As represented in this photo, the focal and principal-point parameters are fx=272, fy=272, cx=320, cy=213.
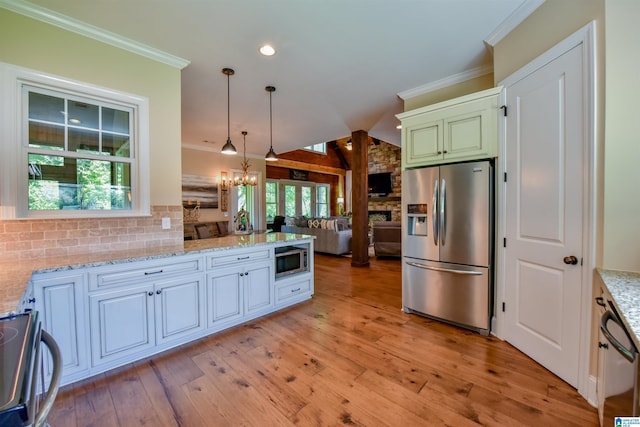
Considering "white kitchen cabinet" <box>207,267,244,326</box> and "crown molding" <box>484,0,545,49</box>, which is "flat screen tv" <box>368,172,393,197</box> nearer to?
"crown molding" <box>484,0,545,49</box>

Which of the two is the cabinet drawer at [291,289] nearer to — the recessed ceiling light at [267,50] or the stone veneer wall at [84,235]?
the stone veneer wall at [84,235]

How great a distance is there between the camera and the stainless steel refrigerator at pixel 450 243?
2.59 meters

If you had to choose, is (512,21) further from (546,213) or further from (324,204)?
(324,204)

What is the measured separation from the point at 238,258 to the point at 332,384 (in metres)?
1.47

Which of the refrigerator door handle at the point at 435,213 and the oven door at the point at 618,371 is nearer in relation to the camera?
the oven door at the point at 618,371

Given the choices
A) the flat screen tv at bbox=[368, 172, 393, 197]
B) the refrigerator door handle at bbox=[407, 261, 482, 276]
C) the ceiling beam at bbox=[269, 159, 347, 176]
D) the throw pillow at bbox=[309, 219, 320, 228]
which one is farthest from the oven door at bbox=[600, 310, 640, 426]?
the flat screen tv at bbox=[368, 172, 393, 197]

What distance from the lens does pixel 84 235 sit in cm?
232

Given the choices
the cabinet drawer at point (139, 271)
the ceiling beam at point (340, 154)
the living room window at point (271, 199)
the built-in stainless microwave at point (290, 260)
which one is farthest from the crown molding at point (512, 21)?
the ceiling beam at point (340, 154)

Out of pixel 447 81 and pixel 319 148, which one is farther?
pixel 319 148

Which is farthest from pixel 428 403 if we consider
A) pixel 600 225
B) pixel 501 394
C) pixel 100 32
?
pixel 100 32

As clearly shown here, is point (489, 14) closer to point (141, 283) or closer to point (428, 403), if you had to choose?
point (428, 403)

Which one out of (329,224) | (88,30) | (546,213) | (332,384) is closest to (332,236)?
(329,224)

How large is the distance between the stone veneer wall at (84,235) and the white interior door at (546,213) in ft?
10.5

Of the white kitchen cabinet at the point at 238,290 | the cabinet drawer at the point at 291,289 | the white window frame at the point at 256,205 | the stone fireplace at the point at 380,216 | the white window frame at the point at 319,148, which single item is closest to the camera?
the white kitchen cabinet at the point at 238,290
